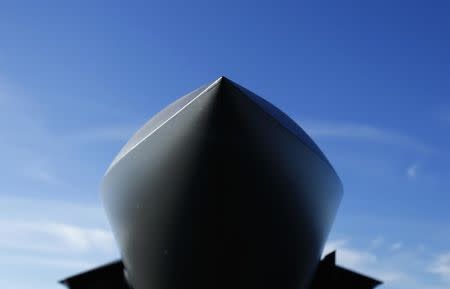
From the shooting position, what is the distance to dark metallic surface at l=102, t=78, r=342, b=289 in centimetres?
391

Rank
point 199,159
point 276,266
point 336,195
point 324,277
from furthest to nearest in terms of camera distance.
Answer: point 324,277 → point 336,195 → point 276,266 → point 199,159

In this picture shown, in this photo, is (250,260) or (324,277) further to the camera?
(324,277)

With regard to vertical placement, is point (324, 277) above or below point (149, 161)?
below

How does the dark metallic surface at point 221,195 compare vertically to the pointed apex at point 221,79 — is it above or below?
below

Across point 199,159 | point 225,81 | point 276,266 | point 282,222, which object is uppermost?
point 225,81

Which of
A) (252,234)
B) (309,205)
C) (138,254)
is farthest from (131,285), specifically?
(309,205)

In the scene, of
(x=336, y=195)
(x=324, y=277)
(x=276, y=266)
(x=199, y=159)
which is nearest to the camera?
(x=199, y=159)

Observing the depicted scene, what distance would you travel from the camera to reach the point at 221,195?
3947 mm

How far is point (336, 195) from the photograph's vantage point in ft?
17.3

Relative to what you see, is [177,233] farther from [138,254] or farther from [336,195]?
[336,195]

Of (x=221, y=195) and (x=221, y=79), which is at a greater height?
(x=221, y=79)

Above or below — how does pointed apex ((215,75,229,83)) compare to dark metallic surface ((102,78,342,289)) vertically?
above

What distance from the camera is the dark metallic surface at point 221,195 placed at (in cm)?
391

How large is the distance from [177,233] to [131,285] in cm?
179
